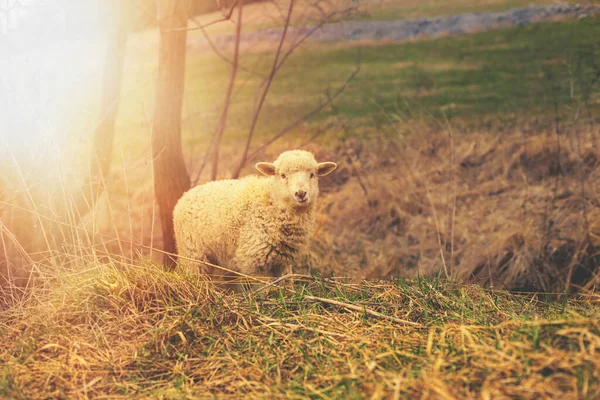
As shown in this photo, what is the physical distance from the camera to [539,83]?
6.85 meters

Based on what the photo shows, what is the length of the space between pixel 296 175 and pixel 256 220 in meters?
0.42

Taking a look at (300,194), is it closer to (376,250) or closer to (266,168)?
(266,168)

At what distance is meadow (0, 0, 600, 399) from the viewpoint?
8.38ft

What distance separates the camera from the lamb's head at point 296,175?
376cm

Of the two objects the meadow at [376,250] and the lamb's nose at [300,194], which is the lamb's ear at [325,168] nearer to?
the lamb's nose at [300,194]

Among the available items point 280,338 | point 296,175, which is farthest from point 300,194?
point 280,338

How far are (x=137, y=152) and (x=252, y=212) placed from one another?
2349 millimetres

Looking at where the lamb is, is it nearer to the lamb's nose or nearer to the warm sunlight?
the lamb's nose

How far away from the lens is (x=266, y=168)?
157 inches

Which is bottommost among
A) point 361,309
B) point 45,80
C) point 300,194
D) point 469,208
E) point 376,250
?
point 376,250

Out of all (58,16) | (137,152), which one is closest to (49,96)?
(58,16)

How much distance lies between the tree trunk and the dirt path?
2008 millimetres

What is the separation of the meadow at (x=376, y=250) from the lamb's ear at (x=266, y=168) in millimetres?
723

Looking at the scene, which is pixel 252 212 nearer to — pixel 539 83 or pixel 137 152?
pixel 137 152
